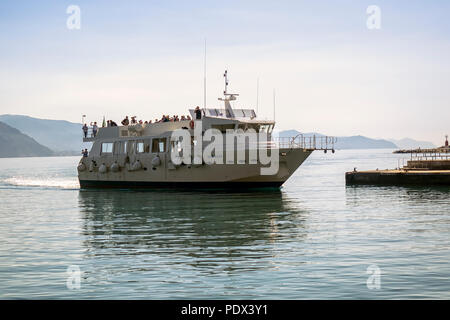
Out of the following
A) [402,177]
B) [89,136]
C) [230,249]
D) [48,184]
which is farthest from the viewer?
[48,184]

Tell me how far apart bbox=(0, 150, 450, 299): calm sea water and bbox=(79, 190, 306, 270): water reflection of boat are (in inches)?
2.1

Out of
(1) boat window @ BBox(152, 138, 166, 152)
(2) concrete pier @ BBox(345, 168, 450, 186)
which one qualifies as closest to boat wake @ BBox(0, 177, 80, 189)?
(1) boat window @ BBox(152, 138, 166, 152)

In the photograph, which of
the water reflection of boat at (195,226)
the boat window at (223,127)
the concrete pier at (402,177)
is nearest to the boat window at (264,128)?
the boat window at (223,127)

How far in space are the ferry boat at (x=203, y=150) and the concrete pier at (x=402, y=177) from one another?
803 centimetres

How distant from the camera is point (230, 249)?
60.6ft

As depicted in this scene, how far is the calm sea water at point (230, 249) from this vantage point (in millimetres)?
13398

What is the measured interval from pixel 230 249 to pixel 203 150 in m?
21.3

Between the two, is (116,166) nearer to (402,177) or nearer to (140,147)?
(140,147)

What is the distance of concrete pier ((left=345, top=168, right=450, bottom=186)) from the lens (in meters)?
44.3

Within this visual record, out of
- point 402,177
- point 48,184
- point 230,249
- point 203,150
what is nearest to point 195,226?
point 230,249

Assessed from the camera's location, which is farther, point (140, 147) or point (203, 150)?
point (140, 147)

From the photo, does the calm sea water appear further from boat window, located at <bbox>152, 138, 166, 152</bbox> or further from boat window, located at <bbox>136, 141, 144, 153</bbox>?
boat window, located at <bbox>136, 141, 144, 153</bbox>
